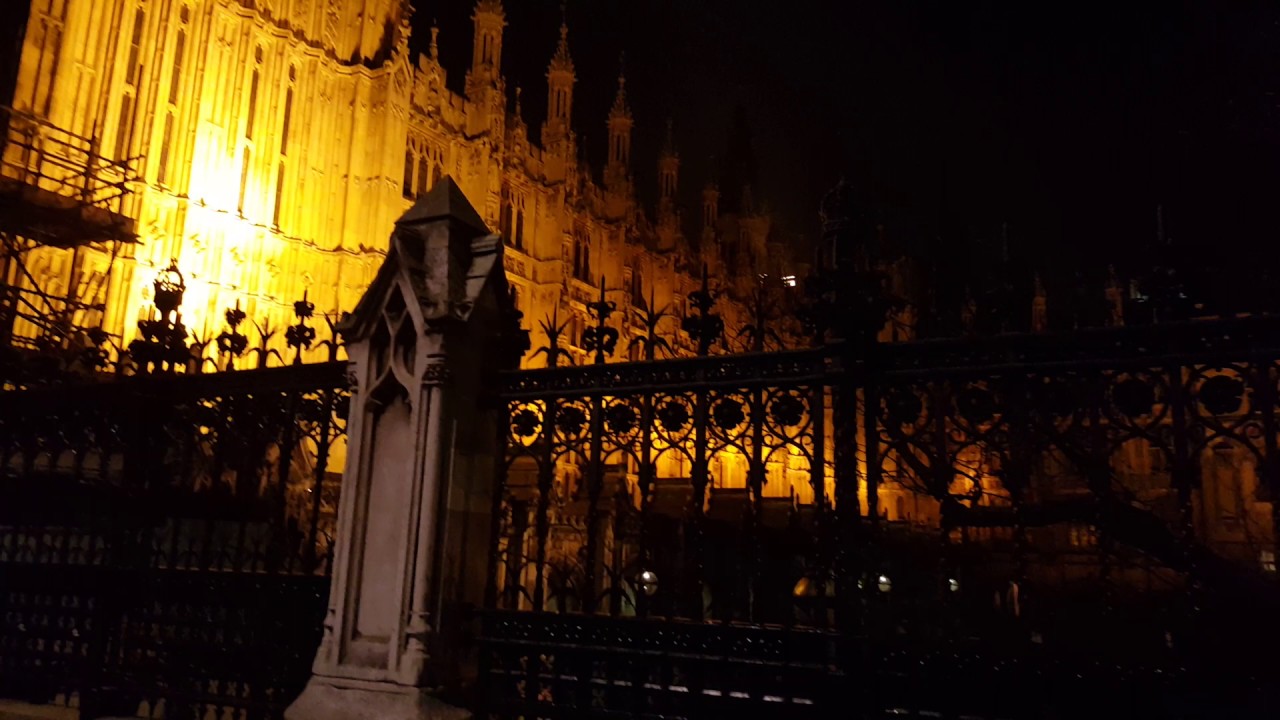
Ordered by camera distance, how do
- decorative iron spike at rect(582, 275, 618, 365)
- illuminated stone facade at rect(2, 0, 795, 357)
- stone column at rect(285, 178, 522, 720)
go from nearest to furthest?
stone column at rect(285, 178, 522, 720) → decorative iron spike at rect(582, 275, 618, 365) → illuminated stone facade at rect(2, 0, 795, 357)

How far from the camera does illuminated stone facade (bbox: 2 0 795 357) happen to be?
19953 mm

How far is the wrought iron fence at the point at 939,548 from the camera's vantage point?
3.80 meters

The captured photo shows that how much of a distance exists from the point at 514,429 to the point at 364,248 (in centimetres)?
2229

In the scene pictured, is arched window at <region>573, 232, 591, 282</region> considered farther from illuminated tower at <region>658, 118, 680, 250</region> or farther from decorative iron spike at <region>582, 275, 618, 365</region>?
decorative iron spike at <region>582, 275, 618, 365</region>

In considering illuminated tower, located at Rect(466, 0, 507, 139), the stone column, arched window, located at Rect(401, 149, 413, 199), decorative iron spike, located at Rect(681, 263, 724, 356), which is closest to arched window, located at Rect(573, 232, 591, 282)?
illuminated tower, located at Rect(466, 0, 507, 139)

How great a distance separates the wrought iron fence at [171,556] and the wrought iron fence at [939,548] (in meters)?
1.74

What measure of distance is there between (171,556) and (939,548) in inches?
214

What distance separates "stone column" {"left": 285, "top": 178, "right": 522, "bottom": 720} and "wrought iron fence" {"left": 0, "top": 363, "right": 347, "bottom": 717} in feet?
2.29

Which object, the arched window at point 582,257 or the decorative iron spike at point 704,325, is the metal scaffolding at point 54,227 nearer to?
the decorative iron spike at point 704,325

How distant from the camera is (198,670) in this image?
5.95m

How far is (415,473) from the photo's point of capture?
195 inches

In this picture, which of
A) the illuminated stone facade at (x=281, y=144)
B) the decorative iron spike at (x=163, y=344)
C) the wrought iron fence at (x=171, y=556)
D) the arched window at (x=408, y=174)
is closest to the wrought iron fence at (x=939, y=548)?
the wrought iron fence at (x=171, y=556)

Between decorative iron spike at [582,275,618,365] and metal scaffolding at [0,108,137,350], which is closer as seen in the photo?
decorative iron spike at [582,275,618,365]

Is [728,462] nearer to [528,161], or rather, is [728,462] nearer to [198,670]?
[528,161]
